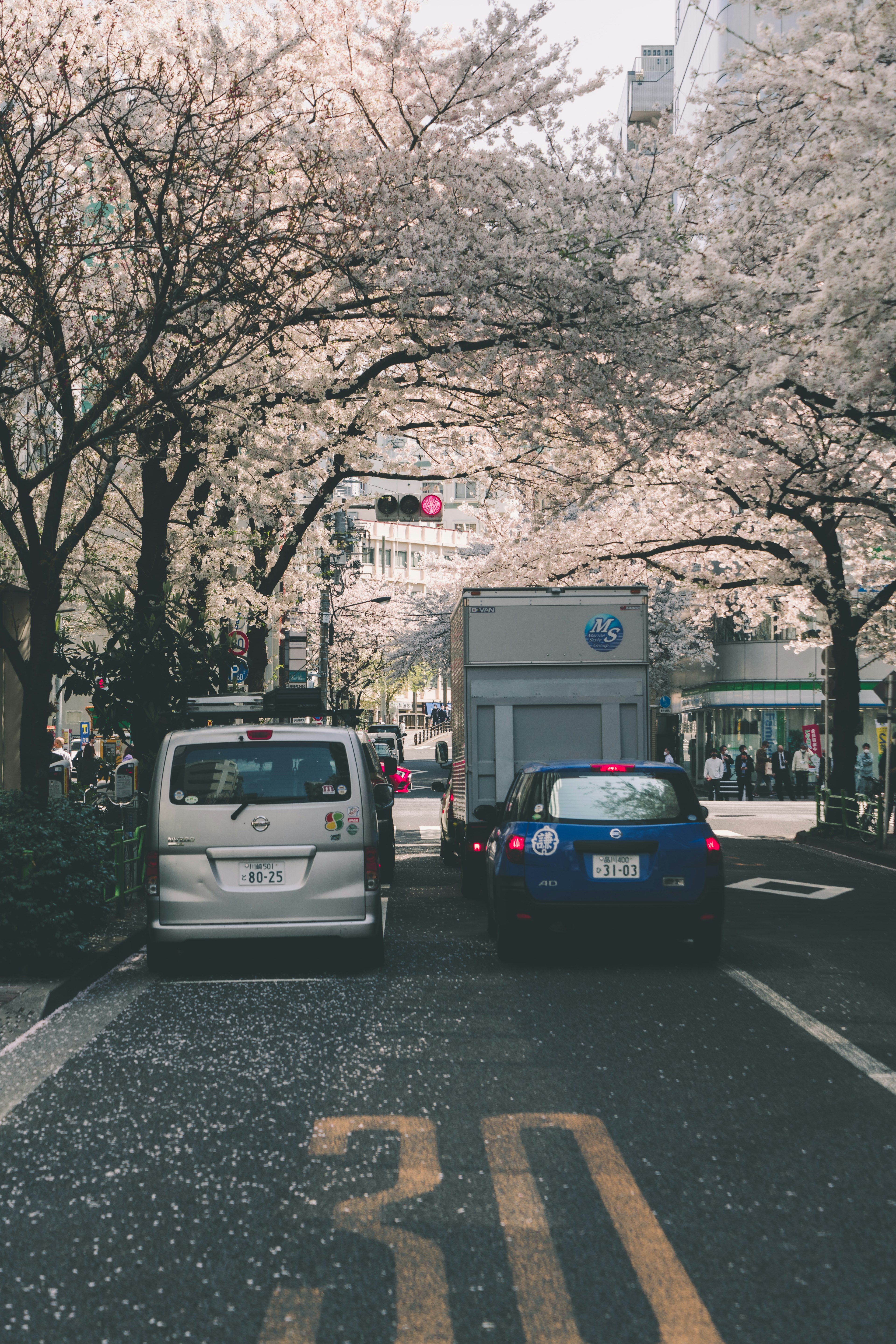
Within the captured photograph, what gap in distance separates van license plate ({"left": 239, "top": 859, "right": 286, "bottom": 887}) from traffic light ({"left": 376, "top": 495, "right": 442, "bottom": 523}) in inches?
394

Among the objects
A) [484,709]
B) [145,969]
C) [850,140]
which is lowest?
[145,969]

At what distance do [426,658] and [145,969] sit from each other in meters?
48.1

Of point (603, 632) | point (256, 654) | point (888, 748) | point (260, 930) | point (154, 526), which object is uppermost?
point (154, 526)

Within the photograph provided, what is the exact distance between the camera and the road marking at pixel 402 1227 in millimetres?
3639

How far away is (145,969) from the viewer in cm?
981

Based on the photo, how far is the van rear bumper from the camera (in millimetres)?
9203

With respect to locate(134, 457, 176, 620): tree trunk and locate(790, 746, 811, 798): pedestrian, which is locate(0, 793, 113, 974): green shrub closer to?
locate(134, 457, 176, 620): tree trunk

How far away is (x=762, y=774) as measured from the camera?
47.6 meters

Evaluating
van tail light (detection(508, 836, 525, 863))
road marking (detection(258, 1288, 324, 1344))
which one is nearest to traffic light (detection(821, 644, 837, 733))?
van tail light (detection(508, 836, 525, 863))

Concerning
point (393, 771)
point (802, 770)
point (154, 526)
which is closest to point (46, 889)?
point (154, 526)

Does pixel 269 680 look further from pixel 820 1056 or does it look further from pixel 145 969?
pixel 820 1056

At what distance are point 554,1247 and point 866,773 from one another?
35.6m

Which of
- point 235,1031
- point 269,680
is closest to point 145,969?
point 235,1031

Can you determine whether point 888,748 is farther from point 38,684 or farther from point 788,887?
point 38,684
